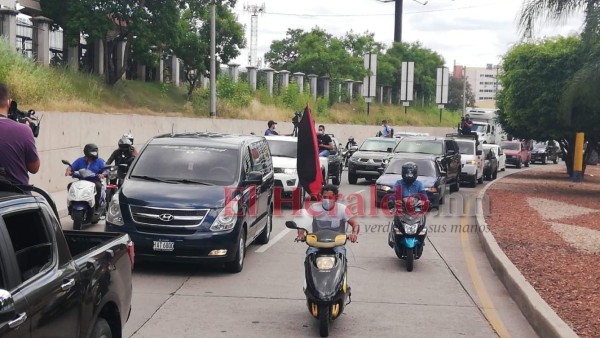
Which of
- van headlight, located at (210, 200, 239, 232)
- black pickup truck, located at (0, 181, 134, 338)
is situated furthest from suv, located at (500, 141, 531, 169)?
black pickup truck, located at (0, 181, 134, 338)

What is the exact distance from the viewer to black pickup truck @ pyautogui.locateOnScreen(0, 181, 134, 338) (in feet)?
13.5

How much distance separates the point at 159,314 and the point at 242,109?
35.6m

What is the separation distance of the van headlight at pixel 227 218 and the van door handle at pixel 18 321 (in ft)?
20.5

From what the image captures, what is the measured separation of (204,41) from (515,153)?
2017cm

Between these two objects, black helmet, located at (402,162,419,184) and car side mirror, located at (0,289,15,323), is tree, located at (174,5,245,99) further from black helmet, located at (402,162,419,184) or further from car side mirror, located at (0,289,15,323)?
car side mirror, located at (0,289,15,323)

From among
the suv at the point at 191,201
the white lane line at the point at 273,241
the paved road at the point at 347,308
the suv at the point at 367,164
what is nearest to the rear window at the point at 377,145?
the suv at the point at 367,164

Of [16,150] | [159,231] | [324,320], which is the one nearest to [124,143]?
[159,231]

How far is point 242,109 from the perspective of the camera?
1715 inches

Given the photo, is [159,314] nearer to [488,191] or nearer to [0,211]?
[0,211]

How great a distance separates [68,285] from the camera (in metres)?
4.73

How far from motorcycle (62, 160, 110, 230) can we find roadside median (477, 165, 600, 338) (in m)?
6.64

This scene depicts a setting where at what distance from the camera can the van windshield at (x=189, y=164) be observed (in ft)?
37.0

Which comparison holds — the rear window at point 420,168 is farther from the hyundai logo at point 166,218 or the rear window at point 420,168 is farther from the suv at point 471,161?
the hyundai logo at point 166,218

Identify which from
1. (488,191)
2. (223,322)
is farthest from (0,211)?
(488,191)
